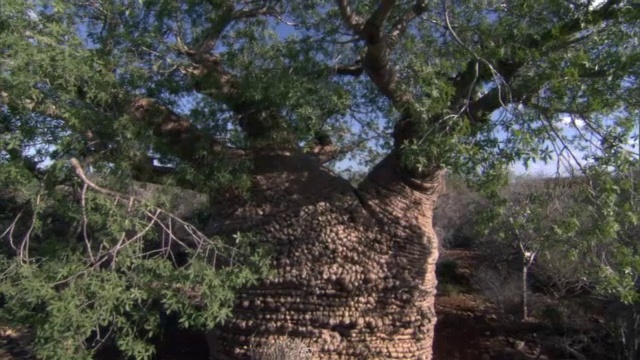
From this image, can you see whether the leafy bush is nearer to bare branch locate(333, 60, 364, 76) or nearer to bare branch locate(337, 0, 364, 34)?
bare branch locate(333, 60, 364, 76)

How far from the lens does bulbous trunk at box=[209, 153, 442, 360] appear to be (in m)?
6.91

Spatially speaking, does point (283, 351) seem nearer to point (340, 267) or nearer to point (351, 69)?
point (340, 267)

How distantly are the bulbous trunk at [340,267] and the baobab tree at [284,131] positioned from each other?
20 mm

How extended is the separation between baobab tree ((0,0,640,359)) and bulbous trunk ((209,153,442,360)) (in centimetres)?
2

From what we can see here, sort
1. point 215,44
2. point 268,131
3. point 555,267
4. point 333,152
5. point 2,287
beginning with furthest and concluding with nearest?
1. point 555,267
2. point 333,152
3. point 215,44
4. point 268,131
5. point 2,287

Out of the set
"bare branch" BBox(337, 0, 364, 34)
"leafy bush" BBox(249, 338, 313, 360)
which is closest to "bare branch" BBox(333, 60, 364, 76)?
"bare branch" BBox(337, 0, 364, 34)

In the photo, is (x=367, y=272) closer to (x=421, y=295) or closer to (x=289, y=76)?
(x=421, y=295)

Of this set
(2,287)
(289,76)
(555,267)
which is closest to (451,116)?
(289,76)

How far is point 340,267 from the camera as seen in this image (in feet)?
22.8

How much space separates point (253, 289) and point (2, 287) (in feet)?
8.35

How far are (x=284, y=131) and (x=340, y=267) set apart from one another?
1.66 m

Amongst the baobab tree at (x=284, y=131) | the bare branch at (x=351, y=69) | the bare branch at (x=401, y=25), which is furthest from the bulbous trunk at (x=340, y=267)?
the bare branch at (x=401, y=25)

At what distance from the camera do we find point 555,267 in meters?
11.0

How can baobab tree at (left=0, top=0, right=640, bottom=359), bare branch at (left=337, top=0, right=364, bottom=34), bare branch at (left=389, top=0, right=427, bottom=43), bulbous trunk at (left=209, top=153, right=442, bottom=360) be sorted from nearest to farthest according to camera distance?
baobab tree at (left=0, top=0, right=640, bottom=359) < bare branch at (left=337, top=0, right=364, bottom=34) < bulbous trunk at (left=209, top=153, right=442, bottom=360) < bare branch at (left=389, top=0, right=427, bottom=43)
